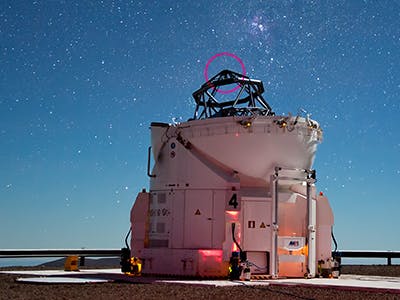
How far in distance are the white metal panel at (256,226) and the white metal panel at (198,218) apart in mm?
1419

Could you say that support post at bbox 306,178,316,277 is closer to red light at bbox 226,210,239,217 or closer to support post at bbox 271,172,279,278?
support post at bbox 271,172,279,278

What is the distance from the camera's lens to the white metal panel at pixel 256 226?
23.5 m

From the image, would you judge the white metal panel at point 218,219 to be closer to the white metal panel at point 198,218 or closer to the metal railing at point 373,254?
the white metal panel at point 198,218

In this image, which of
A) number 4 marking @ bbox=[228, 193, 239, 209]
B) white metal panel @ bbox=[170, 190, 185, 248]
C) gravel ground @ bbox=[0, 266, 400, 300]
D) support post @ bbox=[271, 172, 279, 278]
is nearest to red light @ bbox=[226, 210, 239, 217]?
number 4 marking @ bbox=[228, 193, 239, 209]

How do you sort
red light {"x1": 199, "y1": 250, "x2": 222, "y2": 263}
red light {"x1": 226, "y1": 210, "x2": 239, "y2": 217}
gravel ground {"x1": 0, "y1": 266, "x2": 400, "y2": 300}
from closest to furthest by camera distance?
gravel ground {"x1": 0, "y1": 266, "x2": 400, "y2": 300}, red light {"x1": 199, "y1": 250, "x2": 222, "y2": 263}, red light {"x1": 226, "y1": 210, "x2": 239, "y2": 217}

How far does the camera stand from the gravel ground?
16.2m

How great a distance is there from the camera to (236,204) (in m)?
23.5

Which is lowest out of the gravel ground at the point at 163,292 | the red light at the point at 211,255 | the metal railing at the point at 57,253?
the gravel ground at the point at 163,292

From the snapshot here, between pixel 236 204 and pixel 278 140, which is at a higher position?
pixel 278 140

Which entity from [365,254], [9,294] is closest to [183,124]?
[9,294]

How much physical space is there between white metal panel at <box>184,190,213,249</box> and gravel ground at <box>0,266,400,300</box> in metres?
4.19

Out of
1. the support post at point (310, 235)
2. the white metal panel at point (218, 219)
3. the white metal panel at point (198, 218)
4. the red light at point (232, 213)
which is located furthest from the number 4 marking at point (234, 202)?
the support post at point (310, 235)

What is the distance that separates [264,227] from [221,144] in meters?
3.78

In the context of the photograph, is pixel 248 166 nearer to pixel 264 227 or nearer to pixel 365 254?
pixel 264 227
